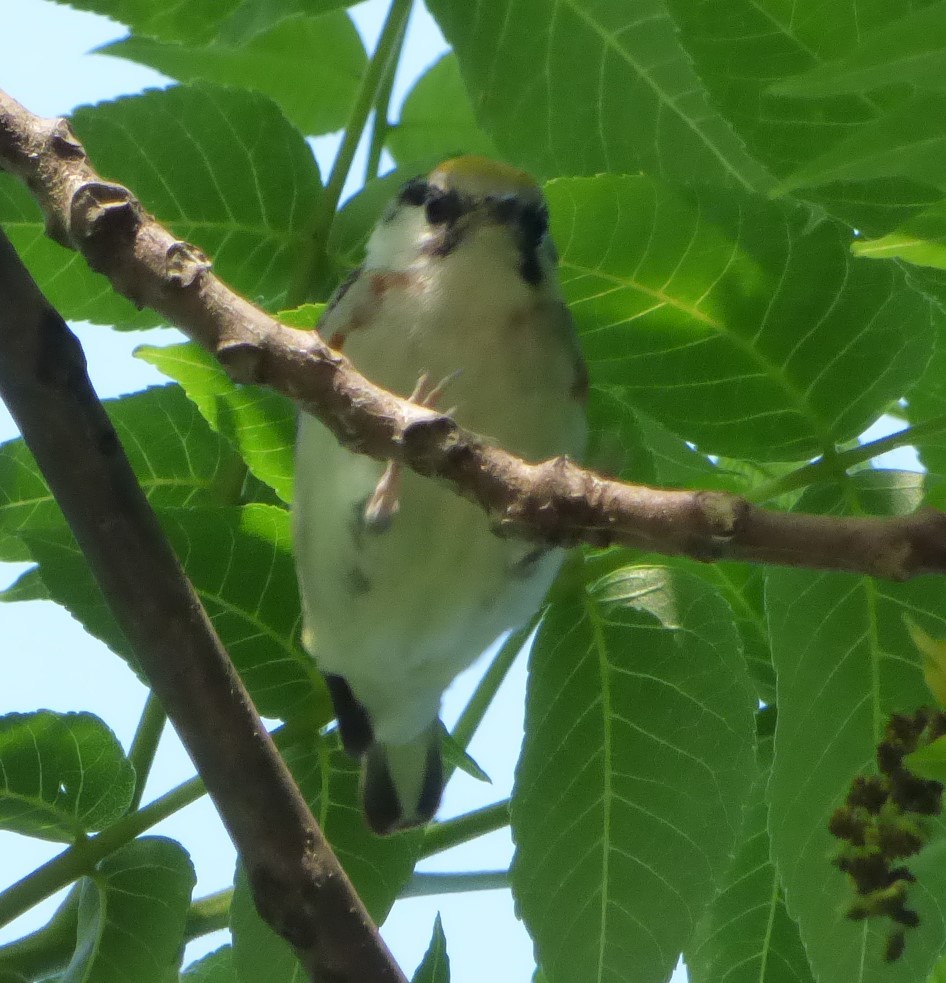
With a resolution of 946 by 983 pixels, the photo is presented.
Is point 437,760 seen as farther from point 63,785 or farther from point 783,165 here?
point 783,165

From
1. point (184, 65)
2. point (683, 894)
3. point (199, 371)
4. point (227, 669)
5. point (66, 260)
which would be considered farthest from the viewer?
point (184, 65)

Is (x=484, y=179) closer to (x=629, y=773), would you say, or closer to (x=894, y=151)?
(x=629, y=773)

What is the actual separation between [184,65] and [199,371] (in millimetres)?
1000

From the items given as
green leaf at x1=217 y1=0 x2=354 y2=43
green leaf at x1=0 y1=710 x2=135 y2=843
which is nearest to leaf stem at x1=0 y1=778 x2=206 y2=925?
green leaf at x1=0 y1=710 x2=135 y2=843

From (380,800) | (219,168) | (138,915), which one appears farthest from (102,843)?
(219,168)

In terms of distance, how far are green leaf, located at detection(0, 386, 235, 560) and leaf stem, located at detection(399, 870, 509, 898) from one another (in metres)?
0.63

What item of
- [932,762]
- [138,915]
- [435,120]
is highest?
[435,120]

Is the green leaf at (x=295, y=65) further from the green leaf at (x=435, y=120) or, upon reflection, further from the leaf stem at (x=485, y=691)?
the leaf stem at (x=485, y=691)

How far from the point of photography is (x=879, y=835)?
3.18ft

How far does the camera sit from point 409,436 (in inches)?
37.7

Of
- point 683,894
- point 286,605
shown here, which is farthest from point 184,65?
point 683,894

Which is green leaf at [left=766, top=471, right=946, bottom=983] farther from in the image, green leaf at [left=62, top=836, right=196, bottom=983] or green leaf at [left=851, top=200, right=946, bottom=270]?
green leaf at [left=62, top=836, right=196, bottom=983]

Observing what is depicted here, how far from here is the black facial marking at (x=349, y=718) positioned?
176 cm

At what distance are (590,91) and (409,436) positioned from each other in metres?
1.09
